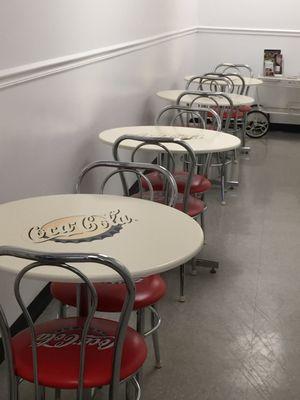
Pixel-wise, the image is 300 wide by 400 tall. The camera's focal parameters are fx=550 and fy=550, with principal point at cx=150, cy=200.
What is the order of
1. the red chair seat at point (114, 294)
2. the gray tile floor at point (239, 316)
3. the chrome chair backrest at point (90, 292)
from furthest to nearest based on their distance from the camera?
1. the gray tile floor at point (239, 316)
2. the red chair seat at point (114, 294)
3. the chrome chair backrest at point (90, 292)

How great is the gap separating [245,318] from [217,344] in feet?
0.95

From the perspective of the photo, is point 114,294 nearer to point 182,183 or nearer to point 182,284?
point 182,284

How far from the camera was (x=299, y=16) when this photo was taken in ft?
21.7

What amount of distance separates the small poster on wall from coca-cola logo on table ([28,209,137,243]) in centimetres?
511

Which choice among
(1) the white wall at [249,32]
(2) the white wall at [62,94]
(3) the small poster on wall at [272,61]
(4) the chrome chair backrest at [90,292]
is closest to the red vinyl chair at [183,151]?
(2) the white wall at [62,94]

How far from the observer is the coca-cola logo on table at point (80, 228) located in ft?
5.76

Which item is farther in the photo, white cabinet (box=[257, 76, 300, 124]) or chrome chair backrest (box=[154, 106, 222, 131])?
white cabinet (box=[257, 76, 300, 124])

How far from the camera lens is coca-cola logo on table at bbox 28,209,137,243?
1.76 metres

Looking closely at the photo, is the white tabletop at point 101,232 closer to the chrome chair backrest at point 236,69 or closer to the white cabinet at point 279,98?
the chrome chair backrest at point 236,69

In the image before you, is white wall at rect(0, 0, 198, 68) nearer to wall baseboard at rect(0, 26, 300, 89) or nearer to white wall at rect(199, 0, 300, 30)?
wall baseboard at rect(0, 26, 300, 89)

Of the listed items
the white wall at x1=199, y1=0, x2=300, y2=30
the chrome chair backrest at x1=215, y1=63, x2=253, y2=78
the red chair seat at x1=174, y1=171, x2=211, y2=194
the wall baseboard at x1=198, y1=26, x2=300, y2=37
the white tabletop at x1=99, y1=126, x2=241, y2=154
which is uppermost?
the white wall at x1=199, y1=0, x2=300, y2=30

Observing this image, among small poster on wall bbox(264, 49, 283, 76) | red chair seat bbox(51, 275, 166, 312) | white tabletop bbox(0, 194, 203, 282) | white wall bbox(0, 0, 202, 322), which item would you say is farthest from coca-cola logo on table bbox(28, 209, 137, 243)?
small poster on wall bbox(264, 49, 283, 76)

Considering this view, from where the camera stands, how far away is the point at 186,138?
3.36m

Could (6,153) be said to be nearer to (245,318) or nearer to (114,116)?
(245,318)
